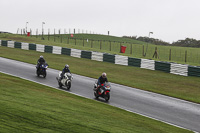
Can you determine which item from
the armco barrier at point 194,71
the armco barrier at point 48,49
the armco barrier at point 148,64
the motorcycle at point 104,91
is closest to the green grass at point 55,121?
the motorcycle at point 104,91

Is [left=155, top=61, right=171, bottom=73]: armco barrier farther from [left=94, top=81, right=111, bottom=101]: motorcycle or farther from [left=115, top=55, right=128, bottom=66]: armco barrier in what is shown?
[left=94, top=81, right=111, bottom=101]: motorcycle

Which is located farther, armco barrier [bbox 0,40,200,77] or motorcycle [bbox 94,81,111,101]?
armco barrier [bbox 0,40,200,77]

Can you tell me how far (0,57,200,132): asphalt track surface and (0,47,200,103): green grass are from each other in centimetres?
132

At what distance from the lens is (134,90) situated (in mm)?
20703

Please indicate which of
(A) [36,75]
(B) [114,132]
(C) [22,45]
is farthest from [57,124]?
(C) [22,45]

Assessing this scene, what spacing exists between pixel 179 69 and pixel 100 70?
6733mm

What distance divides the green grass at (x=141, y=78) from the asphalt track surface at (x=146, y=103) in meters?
1.32

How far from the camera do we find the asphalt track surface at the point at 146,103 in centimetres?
1432

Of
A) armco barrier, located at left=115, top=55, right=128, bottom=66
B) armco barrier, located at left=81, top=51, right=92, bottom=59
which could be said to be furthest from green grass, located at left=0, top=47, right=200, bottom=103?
armco barrier, located at left=81, top=51, right=92, bottom=59

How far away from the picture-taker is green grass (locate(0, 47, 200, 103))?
20953 mm

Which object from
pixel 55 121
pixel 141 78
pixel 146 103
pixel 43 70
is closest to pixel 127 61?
pixel 141 78

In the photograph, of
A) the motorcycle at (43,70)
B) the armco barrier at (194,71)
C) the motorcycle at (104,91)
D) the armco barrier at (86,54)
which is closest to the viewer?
the motorcycle at (104,91)

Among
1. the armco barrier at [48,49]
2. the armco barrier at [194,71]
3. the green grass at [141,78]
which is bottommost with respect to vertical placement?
the green grass at [141,78]

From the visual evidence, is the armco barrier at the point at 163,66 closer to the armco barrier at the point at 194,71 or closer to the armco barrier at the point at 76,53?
the armco barrier at the point at 194,71
